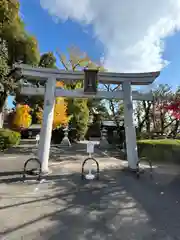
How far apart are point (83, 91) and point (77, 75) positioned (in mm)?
770

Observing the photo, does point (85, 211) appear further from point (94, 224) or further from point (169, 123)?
point (169, 123)

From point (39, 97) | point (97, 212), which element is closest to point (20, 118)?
point (39, 97)

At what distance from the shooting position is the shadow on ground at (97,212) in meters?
3.38

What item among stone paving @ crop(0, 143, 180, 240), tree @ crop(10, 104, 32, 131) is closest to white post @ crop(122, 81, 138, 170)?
stone paving @ crop(0, 143, 180, 240)

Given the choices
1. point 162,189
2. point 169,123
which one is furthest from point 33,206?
point 169,123

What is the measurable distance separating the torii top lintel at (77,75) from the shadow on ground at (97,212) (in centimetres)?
434

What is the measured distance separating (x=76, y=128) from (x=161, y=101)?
400 inches

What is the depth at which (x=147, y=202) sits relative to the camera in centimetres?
498

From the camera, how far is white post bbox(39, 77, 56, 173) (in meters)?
7.53

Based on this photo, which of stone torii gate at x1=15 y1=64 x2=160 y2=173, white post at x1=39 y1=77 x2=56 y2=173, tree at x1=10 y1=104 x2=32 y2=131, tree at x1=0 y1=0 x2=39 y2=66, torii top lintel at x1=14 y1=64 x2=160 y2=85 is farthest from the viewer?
tree at x1=10 y1=104 x2=32 y2=131

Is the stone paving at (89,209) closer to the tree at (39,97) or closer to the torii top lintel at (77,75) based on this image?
the torii top lintel at (77,75)

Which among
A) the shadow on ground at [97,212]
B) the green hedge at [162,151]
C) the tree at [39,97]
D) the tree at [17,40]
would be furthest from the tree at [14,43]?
the green hedge at [162,151]

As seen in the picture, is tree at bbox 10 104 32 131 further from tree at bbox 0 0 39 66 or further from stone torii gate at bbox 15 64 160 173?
stone torii gate at bbox 15 64 160 173

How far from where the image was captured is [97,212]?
4250 millimetres
